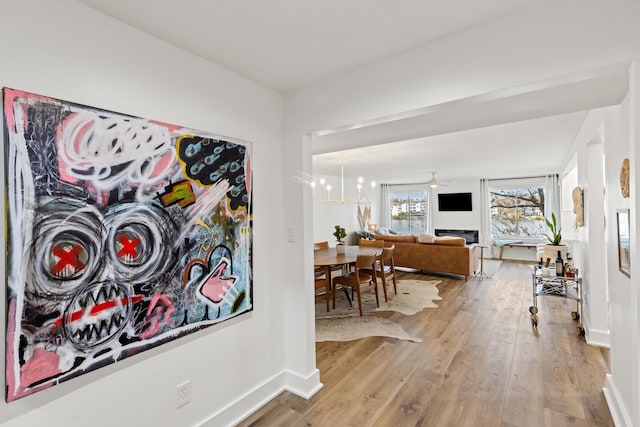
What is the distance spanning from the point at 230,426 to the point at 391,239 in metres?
5.47

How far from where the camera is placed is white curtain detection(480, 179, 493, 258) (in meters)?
9.20

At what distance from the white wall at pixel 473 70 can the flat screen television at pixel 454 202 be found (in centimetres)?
759

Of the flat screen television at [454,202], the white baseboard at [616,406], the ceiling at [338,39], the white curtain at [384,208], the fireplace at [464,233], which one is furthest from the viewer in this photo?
the white curtain at [384,208]

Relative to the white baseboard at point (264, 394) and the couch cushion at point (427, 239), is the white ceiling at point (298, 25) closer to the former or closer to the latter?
the white baseboard at point (264, 394)

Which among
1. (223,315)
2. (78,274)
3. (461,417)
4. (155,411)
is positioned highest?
(78,274)

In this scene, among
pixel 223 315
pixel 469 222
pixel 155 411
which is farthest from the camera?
pixel 469 222

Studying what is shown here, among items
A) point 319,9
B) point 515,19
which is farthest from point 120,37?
point 515,19

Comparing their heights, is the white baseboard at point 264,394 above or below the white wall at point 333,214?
below

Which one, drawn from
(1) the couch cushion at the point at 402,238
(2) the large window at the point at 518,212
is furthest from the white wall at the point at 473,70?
(2) the large window at the point at 518,212

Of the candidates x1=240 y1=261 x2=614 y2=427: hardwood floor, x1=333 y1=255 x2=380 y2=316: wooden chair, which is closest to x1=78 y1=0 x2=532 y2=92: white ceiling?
x1=240 y1=261 x2=614 y2=427: hardwood floor

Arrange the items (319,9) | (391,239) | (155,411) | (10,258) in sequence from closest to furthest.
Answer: (10,258), (319,9), (155,411), (391,239)

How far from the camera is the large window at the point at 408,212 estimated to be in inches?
406

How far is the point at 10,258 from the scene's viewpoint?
118cm

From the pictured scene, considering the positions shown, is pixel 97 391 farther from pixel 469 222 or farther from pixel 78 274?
pixel 469 222
